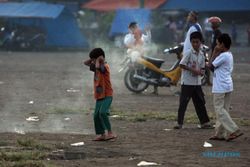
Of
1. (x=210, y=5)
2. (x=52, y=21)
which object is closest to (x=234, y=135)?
(x=52, y=21)

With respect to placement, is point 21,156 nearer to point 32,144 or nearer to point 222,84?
point 32,144

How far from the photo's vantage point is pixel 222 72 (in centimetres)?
1097

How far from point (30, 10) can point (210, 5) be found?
37.7 ft

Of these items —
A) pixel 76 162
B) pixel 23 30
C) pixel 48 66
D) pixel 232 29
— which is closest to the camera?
pixel 76 162

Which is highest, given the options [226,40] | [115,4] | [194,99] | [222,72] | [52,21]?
[115,4]

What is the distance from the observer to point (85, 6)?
1998 inches

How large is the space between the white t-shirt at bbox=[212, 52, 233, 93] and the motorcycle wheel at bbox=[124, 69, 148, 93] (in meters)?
7.74

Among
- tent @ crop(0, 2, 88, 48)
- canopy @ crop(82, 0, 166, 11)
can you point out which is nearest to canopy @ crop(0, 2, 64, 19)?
tent @ crop(0, 2, 88, 48)

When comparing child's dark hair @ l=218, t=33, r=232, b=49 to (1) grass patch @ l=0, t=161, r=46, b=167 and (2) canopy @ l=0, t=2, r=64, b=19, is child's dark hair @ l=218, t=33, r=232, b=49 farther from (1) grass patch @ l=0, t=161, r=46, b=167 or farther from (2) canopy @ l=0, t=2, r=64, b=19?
(2) canopy @ l=0, t=2, r=64, b=19

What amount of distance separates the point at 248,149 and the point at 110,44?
34.9 m

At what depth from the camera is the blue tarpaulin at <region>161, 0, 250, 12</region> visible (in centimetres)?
4738

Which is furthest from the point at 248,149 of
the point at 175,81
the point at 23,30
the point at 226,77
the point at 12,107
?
the point at 23,30

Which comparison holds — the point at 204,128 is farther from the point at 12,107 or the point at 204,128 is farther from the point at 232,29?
the point at 232,29

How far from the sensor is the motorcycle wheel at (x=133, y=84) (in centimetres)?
1873
